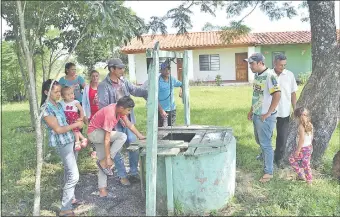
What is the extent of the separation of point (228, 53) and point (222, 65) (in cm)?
82

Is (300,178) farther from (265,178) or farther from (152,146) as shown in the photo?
(152,146)

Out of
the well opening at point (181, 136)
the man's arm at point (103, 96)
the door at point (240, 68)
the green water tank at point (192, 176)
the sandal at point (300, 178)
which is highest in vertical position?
the door at point (240, 68)

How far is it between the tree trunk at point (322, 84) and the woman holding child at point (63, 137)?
9.90 ft

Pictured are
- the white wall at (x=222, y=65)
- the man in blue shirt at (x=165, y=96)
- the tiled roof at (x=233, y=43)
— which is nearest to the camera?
the man in blue shirt at (x=165, y=96)

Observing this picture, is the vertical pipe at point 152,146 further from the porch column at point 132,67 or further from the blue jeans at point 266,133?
the porch column at point 132,67

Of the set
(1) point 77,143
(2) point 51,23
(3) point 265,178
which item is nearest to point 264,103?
(3) point 265,178

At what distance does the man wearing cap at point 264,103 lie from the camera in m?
4.37

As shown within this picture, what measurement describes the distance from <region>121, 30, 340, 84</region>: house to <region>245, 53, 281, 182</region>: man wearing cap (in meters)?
16.8

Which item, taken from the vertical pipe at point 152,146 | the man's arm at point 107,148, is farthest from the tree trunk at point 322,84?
the man's arm at point 107,148

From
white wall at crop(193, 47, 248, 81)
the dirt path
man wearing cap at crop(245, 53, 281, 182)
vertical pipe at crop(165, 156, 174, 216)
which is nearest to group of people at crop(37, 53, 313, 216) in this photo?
man wearing cap at crop(245, 53, 281, 182)

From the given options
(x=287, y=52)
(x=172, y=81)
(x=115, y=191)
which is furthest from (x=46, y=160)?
(x=287, y=52)

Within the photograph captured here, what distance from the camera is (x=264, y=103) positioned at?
4.54 metres

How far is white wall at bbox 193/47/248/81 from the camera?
2247 centimetres

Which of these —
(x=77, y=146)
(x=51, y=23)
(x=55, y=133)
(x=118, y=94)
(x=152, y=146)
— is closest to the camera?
(x=152, y=146)
